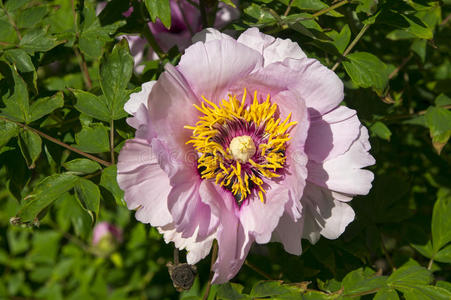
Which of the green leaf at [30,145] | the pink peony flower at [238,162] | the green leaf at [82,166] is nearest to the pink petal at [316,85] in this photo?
the pink peony flower at [238,162]

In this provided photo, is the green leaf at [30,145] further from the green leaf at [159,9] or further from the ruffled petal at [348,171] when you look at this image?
the ruffled petal at [348,171]

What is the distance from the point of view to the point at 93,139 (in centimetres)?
135

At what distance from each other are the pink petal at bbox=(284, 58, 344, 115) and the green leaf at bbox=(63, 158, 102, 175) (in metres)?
0.57

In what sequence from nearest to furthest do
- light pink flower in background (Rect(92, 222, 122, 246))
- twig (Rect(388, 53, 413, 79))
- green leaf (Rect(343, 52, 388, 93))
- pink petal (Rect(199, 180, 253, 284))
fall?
pink petal (Rect(199, 180, 253, 284))
green leaf (Rect(343, 52, 388, 93))
twig (Rect(388, 53, 413, 79))
light pink flower in background (Rect(92, 222, 122, 246))

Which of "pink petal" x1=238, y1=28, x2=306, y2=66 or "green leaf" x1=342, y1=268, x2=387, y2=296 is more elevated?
"pink petal" x1=238, y1=28, x2=306, y2=66

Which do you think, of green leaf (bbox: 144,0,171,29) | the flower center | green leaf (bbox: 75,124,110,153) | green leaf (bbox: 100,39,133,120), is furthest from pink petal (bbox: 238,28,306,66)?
green leaf (bbox: 75,124,110,153)

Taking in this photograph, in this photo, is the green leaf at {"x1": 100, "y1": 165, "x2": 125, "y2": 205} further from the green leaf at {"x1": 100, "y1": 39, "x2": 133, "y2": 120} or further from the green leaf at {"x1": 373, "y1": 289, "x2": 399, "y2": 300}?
the green leaf at {"x1": 373, "y1": 289, "x2": 399, "y2": 300}

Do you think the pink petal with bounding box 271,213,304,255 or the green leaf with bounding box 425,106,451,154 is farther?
the green leaf with bounding box 425,106,451,154

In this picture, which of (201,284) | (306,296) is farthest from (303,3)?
(201,284)

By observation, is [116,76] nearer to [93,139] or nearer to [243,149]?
[93,139]

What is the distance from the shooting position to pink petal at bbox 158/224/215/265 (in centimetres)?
121

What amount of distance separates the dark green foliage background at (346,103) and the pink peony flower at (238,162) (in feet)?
0.44

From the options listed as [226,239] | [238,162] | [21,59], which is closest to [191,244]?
[226,239]

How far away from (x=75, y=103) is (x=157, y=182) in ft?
1.22
